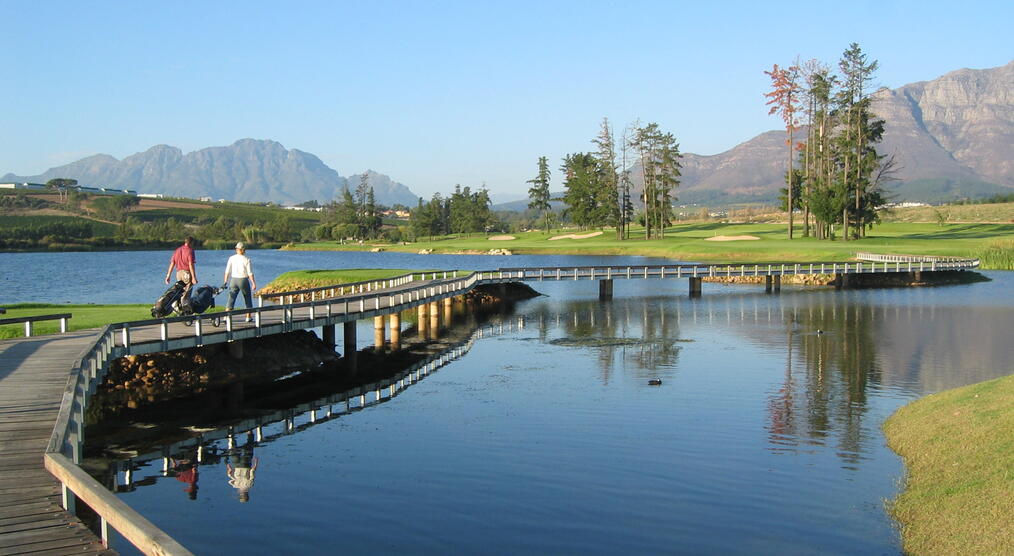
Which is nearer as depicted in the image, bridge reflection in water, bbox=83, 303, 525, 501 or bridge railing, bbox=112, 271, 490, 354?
bridge reflection in water, bbox=83, 303, 525, 501

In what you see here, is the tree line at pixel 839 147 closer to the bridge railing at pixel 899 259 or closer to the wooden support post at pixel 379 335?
the bridge railing at pixel 899 259

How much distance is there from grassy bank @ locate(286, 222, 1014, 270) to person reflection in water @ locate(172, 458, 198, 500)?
64778 millimetres

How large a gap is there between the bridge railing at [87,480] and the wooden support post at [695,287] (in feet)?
147

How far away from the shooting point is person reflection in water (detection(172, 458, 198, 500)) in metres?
17.1

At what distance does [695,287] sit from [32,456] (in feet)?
164

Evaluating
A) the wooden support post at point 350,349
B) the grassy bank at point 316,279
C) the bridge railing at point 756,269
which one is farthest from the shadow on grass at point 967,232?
the wooden support post at point 350,349

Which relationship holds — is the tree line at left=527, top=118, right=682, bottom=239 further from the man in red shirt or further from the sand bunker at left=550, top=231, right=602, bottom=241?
the man in red shirt

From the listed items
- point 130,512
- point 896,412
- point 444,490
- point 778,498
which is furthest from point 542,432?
point 130,512

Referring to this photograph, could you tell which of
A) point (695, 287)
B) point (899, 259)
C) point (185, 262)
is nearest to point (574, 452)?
point (185, 262)

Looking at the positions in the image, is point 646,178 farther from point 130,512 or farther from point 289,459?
point 130,512

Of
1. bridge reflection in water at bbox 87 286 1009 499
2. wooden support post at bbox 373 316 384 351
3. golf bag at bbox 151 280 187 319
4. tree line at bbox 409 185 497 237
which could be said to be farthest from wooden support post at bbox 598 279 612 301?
tree line at bbox 409 185 497 237

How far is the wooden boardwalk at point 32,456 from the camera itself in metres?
10.6

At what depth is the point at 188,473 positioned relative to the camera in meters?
18.3

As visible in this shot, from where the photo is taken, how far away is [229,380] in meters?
26.1
